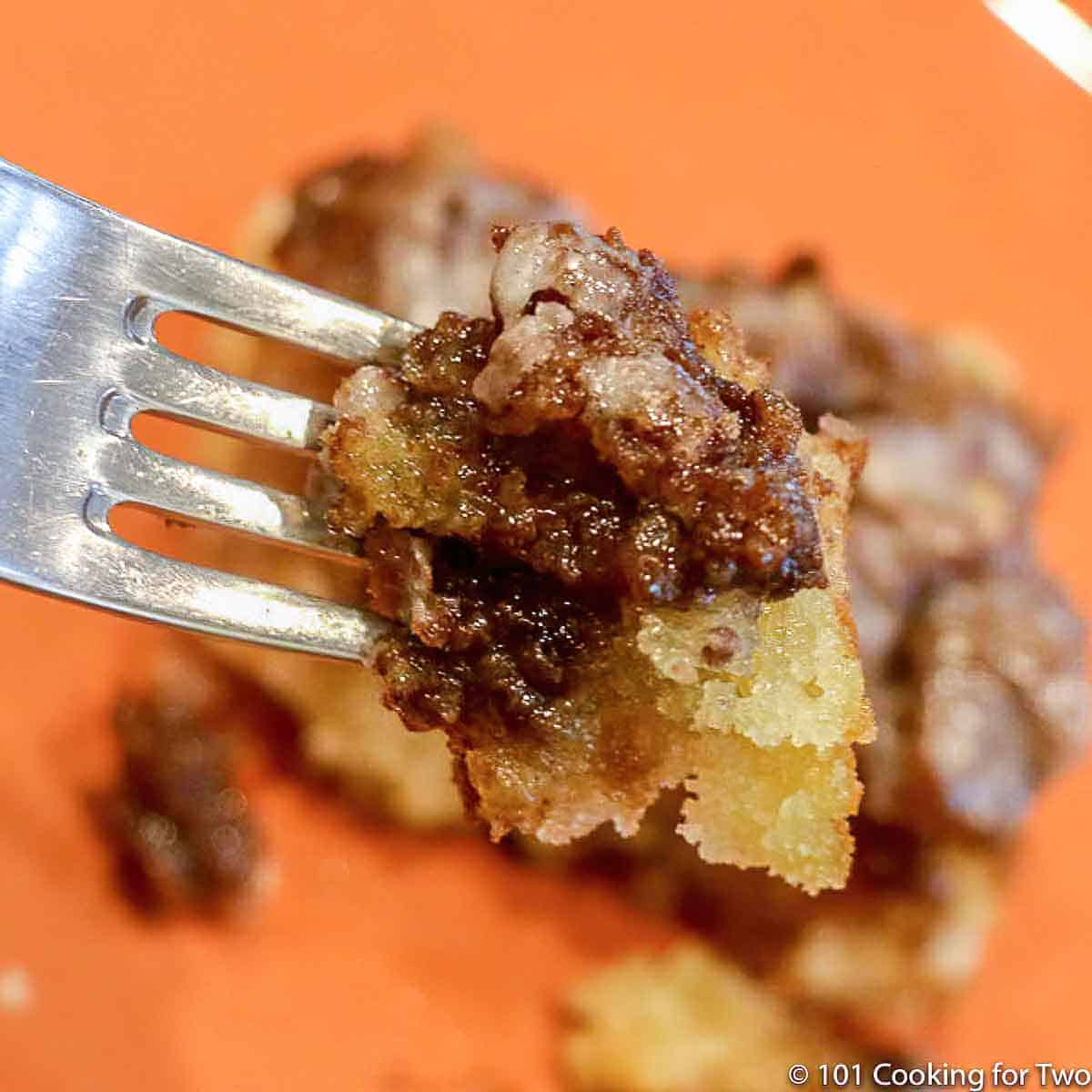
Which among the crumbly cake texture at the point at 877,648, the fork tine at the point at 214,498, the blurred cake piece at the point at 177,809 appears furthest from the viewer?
the blurred cake piece at the point at 177,809

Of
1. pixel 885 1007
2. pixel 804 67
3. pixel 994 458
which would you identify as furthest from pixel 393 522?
pixel 804 67

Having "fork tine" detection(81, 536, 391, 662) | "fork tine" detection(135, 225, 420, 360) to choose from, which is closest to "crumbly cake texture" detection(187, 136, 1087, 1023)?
"fork tine" detection(135, 225, 420, 360)

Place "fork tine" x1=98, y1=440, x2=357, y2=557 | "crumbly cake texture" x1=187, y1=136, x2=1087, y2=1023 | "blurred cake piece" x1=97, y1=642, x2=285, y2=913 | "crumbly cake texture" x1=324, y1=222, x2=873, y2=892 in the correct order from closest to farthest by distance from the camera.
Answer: "crumbly cake texture" x1=324, y1=222, x2=873, y2=892 < "fork tine" x1=98, y1=440, x2=357, y2=557 < "crumbly cake texture" x1=187, y1=136, x2=1087, y2=1023 < "blurred cake piece" x1=97, y1=642, x2=285, y2=913

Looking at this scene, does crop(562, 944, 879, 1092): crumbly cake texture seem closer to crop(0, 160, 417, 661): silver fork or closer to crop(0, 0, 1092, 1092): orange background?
crop(0, 0, 1092, 1092): orange background

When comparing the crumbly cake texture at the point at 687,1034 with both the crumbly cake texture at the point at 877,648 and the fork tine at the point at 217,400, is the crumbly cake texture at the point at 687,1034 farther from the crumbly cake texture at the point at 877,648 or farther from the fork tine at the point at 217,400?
the fork tine at the point at 217,400

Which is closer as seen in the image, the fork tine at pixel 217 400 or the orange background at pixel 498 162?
the fork tine at pixel 217 400

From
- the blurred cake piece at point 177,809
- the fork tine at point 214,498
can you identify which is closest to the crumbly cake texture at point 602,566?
the fork tine at point 214,498

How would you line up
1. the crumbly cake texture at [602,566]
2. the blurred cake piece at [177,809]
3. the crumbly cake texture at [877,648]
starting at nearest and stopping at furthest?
the crumbly cake texture at [602,566] < the crumbly cake texture at [877,648] < the blurred cake piece at [177,809]
